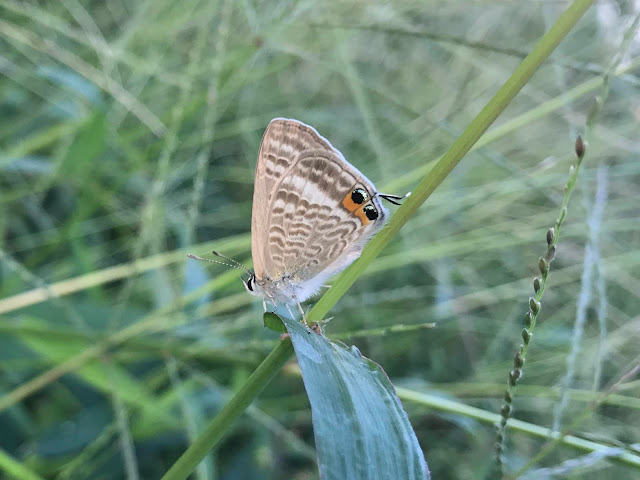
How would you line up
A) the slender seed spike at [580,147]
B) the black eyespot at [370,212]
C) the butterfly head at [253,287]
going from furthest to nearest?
the butterfly head at [253,287] < the black eyespot at [370,212] < the slender seed spike at [580,147]

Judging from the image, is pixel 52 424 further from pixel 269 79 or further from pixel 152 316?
pixel 269 79

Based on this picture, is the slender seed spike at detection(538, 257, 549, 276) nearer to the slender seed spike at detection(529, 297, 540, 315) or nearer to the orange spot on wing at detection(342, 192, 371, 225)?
the slender seed spike at detection(529, 297, 540, 315)

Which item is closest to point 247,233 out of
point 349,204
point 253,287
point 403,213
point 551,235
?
point 253,287

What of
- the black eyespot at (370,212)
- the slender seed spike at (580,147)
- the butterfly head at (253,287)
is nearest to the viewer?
the slender seed spike at (580,147)

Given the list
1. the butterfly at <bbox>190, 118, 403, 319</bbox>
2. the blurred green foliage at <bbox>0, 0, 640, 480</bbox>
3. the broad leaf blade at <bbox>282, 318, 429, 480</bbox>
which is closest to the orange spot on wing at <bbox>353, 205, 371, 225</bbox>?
the butterfly at <bbox>190, 118, 403, 319</bbox>

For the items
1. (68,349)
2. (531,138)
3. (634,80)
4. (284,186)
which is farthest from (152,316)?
(531,138)

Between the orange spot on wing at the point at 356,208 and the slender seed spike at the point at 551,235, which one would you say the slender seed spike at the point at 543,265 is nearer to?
the slender seed spike at the point at 551,235

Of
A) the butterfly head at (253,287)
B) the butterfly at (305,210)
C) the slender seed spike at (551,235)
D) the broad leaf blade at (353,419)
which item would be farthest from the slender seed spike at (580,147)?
the butterfly head at (253,287)

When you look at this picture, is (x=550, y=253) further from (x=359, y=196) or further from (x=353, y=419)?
(x=359, y=196)
